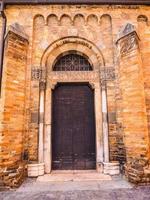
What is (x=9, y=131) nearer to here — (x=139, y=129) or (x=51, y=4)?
(x=139, y=129)

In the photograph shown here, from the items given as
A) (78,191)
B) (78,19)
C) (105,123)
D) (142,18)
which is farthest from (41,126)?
(142,18)

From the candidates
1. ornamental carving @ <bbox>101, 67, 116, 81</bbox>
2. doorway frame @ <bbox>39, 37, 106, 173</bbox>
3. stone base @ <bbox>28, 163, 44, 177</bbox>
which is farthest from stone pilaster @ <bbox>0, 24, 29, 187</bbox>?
ornamental carving @ <bbox>101, 67, 116, 81</bbox>

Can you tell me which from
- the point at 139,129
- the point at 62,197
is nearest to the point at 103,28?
the point at 139,129

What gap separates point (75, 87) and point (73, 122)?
130 centimetres

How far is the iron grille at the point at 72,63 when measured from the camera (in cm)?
694

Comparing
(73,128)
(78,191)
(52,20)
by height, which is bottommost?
(78,191)

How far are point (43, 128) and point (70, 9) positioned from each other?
4.56 metres

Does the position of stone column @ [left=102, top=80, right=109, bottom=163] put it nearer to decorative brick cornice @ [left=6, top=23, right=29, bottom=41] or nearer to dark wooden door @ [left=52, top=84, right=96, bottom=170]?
dark wooden door @ [left=52, top=84, right=96, bottom=170]

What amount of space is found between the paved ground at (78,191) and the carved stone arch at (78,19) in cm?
554

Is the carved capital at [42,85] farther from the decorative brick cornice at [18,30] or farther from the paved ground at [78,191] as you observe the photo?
the paved ground at [78,191]

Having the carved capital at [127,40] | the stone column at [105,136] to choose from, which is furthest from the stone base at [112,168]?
the carved capital at [127,40]

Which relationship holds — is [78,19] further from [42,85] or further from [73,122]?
[73,122]

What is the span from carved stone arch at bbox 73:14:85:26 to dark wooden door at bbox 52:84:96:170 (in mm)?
2366

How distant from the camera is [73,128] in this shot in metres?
6.60
